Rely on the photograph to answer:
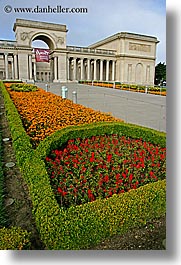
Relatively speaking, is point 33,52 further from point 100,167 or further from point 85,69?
point 85,69

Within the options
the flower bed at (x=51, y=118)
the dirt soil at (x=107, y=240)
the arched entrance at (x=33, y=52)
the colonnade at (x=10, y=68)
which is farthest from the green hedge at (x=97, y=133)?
the colonnade at (x=10, y=68)

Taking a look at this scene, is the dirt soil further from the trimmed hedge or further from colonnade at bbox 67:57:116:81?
the trimmed hedge

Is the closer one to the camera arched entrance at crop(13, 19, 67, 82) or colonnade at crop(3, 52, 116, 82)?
arched entrance at crop(13, 19, 67, 82)

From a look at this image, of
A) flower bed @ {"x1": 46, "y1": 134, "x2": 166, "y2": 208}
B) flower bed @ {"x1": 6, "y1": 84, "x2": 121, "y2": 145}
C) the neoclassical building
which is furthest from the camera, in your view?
the neoclassical building

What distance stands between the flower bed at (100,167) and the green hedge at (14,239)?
73 centimetres

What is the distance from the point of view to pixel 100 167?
12.2 feet

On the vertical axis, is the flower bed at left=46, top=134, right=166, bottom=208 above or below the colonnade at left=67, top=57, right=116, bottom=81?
below

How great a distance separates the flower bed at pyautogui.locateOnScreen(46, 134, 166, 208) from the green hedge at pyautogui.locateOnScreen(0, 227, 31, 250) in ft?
2.39

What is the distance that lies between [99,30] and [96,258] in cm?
292

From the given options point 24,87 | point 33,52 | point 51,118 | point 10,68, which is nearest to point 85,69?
point 10,68

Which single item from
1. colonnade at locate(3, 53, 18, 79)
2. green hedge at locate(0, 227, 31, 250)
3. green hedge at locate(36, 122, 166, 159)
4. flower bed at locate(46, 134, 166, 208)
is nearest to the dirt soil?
green hedge at locate(0, 227, 31, 250)

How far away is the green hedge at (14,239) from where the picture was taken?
221 centimetres

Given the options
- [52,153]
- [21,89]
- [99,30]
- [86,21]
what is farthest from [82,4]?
[21,89]

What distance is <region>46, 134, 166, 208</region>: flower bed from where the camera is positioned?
124 inches
